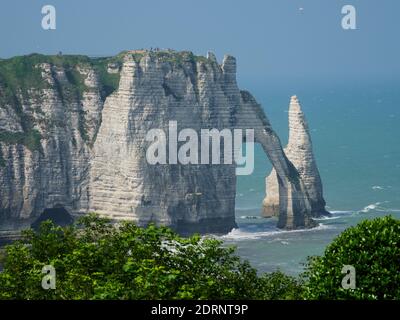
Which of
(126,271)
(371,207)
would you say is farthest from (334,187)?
(126,271)

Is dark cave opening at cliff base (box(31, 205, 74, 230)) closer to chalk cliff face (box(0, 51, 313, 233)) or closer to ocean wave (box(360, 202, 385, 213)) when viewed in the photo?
chalk cliff face (box(0, 51, 313, 233))

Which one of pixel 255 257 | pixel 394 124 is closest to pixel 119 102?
pixel 255 257

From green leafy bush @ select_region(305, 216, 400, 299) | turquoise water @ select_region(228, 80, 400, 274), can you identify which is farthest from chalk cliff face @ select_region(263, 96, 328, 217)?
green leafy bush @ select_region(305, 216, 400, 299)

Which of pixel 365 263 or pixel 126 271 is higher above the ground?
pixel 365 263

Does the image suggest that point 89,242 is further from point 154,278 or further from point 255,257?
point 255,257

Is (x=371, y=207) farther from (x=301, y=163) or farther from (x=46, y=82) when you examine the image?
(x=46, y=82)
